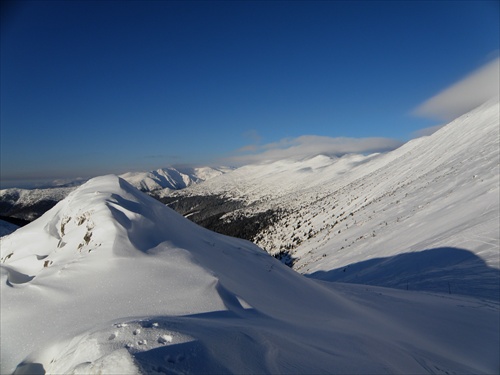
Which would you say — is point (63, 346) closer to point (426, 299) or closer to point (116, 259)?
point (116, 259)

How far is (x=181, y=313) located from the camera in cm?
496

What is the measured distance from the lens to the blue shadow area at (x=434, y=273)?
12.7 m

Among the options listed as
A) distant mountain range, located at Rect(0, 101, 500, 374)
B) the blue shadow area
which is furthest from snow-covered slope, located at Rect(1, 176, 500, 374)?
the blue shadow area

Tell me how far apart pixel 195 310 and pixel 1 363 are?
2920mm

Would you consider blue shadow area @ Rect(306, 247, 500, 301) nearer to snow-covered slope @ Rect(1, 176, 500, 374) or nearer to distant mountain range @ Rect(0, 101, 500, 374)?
distant mountain range @ Rect(0, 101, 500, 374)

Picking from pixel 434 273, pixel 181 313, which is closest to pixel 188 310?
pixel 181 313

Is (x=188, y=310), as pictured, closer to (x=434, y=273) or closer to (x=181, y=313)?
(x=181, y=313)

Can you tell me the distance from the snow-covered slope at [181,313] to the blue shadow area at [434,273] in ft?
8.45

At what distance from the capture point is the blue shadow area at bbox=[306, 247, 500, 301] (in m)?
12.7

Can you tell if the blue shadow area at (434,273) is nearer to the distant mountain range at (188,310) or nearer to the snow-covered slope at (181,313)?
the distant mountain range at (188,310)

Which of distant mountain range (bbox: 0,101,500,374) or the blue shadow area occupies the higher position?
distant mountain range (bbox: 0,101,500,374)

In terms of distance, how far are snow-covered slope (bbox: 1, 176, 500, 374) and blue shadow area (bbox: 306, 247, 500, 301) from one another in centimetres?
258

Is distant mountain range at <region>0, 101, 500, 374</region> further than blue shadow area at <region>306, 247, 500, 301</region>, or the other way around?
blue shadow area at <region>306, 247, 500, 301</region>

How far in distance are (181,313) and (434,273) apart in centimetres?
1583
